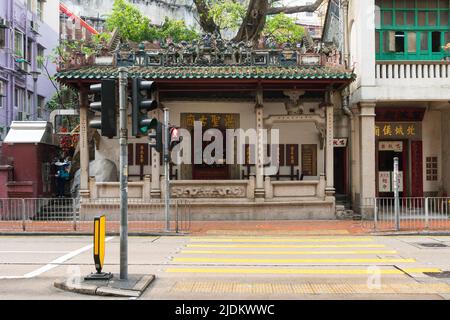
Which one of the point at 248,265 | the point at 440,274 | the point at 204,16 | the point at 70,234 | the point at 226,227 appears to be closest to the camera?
the point at 440,274

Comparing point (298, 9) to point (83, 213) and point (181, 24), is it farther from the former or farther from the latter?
point (83, 213)

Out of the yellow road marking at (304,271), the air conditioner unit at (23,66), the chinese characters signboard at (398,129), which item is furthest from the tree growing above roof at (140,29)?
the yellow road marking at (304,271)

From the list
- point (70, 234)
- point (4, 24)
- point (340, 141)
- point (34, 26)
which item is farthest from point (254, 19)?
point (34, 26)

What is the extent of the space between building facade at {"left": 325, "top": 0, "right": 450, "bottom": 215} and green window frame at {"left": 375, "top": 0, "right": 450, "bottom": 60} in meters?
0.04

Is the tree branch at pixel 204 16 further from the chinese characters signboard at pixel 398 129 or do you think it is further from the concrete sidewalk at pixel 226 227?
the concrete sidewalk at pixel 226 227

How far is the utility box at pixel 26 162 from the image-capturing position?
22.6 m

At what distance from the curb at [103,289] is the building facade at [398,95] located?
13708 millimetres

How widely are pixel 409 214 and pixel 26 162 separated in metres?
15.2

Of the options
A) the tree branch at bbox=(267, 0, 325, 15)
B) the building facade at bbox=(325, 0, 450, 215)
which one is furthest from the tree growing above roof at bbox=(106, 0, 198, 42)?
the building facade at bbox=(325, 0, 450, 215)

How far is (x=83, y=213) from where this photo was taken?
2128 cm

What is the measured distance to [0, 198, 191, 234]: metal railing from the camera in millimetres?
19719

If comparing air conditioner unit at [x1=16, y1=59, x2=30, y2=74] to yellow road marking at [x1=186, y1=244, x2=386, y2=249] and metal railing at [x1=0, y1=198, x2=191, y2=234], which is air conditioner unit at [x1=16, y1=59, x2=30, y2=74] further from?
yellow road marking at [x1=186, y1=244, x2=386, y2=249]

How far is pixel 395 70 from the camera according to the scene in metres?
21.6
